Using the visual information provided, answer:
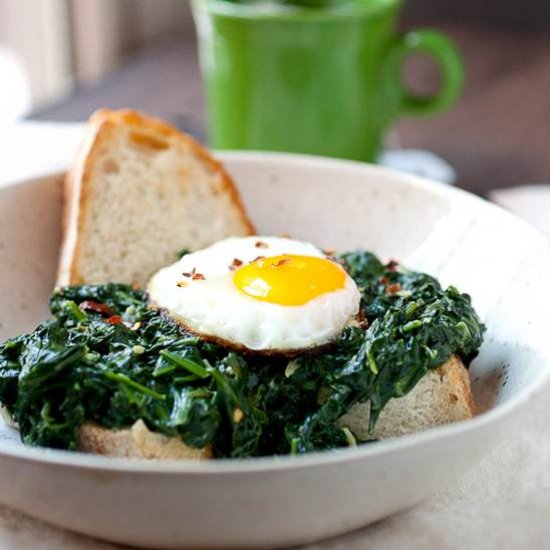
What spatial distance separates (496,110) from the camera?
5457mm

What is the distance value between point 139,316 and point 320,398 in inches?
19.9

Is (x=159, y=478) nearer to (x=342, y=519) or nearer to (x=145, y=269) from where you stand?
(x=342, y=519)

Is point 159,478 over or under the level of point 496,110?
over

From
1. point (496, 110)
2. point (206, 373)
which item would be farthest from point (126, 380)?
point (496, 110)

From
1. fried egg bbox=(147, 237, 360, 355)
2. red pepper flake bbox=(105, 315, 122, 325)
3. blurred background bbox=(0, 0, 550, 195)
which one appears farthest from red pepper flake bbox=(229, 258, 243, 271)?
blurred background bbox=(0, 0, 550, 195)

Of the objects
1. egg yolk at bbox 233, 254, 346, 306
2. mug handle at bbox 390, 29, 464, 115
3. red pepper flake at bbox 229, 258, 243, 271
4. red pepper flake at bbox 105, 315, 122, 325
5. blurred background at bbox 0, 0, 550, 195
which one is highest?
egg yolk at bbox 233, 254, 346, 306

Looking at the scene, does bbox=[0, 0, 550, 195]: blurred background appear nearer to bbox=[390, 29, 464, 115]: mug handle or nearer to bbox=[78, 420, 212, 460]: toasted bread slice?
bbox=[390, 29, 464, 115]: mug handle

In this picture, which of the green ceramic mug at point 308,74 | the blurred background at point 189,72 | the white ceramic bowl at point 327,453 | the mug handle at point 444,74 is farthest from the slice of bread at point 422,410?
the blurred background at point 189,72

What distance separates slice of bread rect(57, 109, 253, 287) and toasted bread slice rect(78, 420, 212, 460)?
0.94 m

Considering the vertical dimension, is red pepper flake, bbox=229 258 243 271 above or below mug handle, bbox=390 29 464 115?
above

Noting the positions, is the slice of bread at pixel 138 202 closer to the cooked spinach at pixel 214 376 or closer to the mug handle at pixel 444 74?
the cooked spinach at pixel 214 376

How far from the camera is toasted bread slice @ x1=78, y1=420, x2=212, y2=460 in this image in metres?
2.03

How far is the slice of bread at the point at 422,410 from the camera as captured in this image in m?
2.29

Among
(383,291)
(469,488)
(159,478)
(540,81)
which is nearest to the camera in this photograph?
(159,478)
